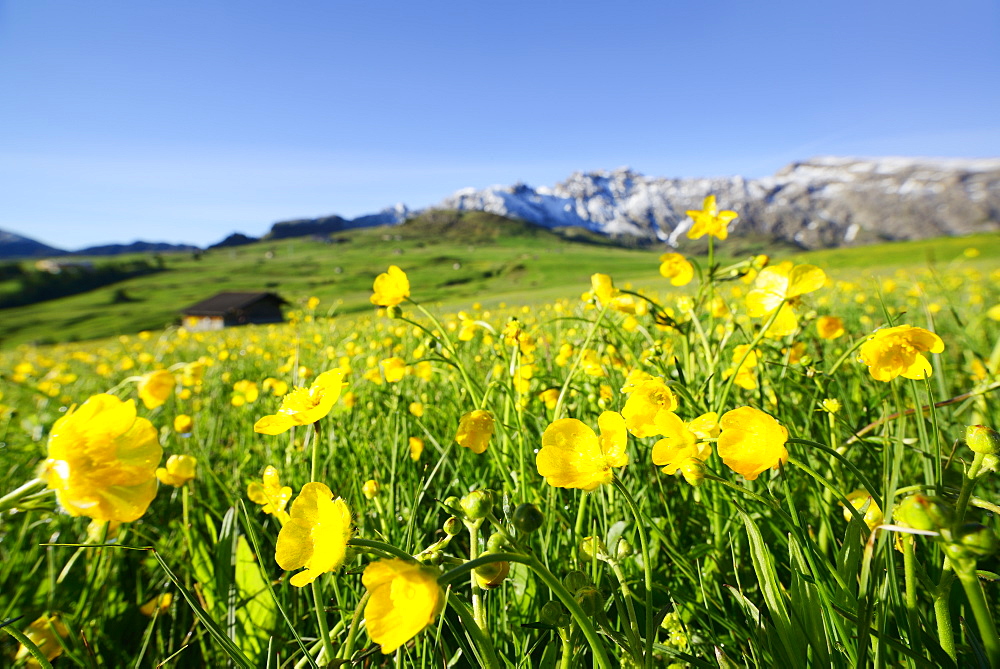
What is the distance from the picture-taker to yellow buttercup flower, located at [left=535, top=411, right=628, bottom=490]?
678 mm

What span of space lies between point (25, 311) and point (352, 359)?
85585 mm

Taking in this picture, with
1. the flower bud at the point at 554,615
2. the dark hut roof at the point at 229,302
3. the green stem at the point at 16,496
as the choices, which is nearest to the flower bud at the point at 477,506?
the flower bud at the point at 554,615

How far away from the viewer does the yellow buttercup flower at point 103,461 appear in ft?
1.83

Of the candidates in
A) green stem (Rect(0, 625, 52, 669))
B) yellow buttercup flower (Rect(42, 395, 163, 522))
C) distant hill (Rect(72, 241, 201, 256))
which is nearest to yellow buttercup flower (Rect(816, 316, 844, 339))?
yellow buttercup flower (Rect(42, 395, 163, 522))

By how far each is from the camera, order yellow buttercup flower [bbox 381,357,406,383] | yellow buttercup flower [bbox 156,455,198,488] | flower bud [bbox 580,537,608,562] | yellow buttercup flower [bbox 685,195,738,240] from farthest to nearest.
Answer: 1. yellow buttercup flower [bbox 685,195,738,240]
2. yellow buttercup flower [bbox 381,357,406,383]
3. yellow buttercup flower [bbox 156,455,198,488]
4. flower bud [bbox 580,537,608,562]

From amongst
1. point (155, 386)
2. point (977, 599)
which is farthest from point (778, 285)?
point (155, 386)

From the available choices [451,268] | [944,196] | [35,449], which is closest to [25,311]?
[451,268]

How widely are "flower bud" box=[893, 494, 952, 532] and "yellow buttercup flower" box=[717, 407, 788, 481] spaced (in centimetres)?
20

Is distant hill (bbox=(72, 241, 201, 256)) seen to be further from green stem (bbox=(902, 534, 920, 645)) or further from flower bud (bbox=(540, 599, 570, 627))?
green stem (bbox=(902, 534, 920, 645))

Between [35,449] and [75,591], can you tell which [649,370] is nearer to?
[75,591]

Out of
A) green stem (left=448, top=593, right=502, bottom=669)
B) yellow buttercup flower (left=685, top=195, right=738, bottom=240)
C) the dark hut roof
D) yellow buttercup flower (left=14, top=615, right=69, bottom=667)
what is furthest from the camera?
the dark hut roof

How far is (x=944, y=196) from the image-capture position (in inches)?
7032

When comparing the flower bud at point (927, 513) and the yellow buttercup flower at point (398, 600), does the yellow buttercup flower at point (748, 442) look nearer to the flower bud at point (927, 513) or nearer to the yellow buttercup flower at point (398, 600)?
the flower bud at point (927, 513)

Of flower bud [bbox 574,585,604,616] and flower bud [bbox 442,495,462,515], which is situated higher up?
flower bud [bbox 442,495,462,515]
